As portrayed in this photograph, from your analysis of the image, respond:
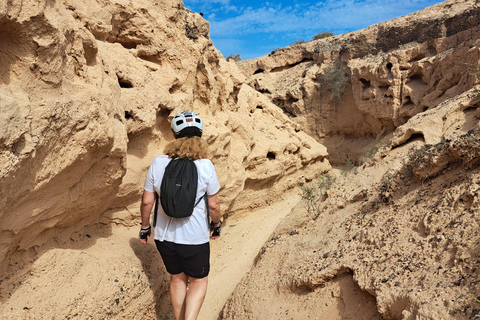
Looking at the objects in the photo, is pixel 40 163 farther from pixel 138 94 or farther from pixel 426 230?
pixel 426 230

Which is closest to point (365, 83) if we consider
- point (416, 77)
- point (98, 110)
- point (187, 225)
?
point (416, 77)

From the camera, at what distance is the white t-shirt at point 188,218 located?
2.73 meters

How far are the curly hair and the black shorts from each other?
729mm

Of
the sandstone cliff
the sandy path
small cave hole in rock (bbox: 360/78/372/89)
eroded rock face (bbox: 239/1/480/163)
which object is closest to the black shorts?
the sandstone cliff

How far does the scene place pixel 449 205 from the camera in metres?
2.86

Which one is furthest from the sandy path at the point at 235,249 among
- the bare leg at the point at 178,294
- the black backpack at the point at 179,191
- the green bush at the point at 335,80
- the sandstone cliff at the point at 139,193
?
the green bush at the point at 335,80

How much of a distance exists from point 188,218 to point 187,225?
6 cm

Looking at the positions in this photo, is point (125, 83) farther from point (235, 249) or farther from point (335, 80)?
point (335, 80)

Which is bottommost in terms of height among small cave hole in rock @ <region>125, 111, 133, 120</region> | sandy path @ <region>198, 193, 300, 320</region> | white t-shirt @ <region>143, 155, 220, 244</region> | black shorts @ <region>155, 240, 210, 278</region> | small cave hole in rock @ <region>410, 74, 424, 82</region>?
sandy path @ <region>198, 193, 300, 320</region>

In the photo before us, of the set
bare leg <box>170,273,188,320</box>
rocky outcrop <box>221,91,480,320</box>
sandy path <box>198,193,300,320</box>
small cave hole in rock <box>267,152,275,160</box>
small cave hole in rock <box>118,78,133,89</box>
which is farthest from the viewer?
small cave hole in rock <box>267,152,275,160</box>

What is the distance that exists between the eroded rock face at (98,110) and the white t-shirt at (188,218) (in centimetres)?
72

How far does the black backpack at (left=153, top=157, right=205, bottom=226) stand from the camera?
261 centimetres

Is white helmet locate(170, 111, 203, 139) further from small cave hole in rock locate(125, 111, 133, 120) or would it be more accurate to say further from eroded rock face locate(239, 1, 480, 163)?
eroded rock face locate(239, 1, 480, 163)

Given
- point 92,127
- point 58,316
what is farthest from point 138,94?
point 58,316
